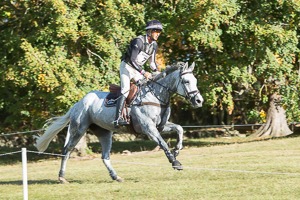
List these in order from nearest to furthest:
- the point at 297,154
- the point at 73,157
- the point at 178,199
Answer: the point at 178,199, the point at 297,154, the point at 73,157

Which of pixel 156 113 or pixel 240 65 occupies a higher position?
pixel 240 65

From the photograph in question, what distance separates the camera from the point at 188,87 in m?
14.6

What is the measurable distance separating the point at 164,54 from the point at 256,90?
19.6 feet

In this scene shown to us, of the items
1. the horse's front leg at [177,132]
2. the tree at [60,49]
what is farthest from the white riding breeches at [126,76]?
the tree at [60,49]

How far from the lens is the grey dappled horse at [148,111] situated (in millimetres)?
14719

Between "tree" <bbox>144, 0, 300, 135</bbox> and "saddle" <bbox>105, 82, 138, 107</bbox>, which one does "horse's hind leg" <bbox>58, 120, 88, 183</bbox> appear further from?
"tree" <bbox>144, 0, 300, 135</bbox>

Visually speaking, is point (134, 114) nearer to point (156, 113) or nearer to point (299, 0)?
point (156, 113)

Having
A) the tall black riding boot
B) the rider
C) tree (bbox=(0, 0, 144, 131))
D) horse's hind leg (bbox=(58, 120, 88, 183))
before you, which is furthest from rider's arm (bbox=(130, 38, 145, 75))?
tree (bbox=(0, 0, 144, 131))

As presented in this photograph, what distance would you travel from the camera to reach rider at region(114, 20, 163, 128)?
1505 cm

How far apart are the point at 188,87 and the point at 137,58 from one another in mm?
1349

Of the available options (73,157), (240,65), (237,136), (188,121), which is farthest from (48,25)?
(188,121)

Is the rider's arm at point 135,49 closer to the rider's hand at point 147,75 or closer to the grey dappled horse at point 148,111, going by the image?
the rider's hand at point 147,75

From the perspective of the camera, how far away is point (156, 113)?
15.1 metres

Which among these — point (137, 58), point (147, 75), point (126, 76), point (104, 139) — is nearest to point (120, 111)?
point (126, 76)
